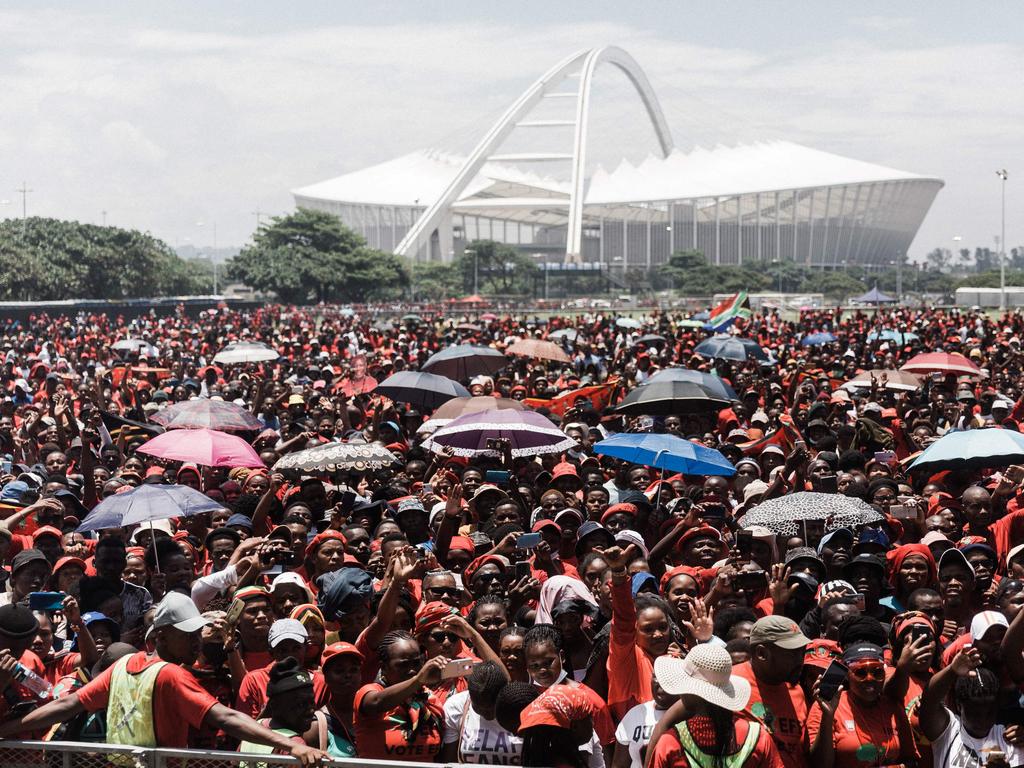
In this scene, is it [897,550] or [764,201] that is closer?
[897,550]

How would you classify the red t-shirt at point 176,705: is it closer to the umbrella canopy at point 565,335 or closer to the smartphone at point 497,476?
the smartphone at point 497,476

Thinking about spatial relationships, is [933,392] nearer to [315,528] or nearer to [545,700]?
[315,528]

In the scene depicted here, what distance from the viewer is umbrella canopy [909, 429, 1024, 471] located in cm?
898

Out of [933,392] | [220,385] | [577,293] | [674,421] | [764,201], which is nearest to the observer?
[674,421]

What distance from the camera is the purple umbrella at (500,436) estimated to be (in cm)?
1038

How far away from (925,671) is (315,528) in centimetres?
441

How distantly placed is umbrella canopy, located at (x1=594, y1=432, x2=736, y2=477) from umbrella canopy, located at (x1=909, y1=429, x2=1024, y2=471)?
1.30m

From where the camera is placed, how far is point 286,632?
5.14m

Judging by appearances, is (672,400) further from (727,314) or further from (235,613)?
(727,314)

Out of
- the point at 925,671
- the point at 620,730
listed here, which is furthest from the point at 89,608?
the point at 925,671

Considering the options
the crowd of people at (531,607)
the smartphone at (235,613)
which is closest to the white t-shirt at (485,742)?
the crowd of people at (531,607)

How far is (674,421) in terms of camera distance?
12148mm

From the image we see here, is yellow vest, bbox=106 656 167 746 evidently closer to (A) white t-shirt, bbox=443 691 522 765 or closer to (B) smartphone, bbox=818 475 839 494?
(A) white t-shirt, bbox=443 691 522 765

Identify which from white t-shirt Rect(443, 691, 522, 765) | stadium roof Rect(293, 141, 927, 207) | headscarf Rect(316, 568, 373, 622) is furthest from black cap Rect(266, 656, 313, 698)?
stadium roof Rect(293, 141, 927, 207)
